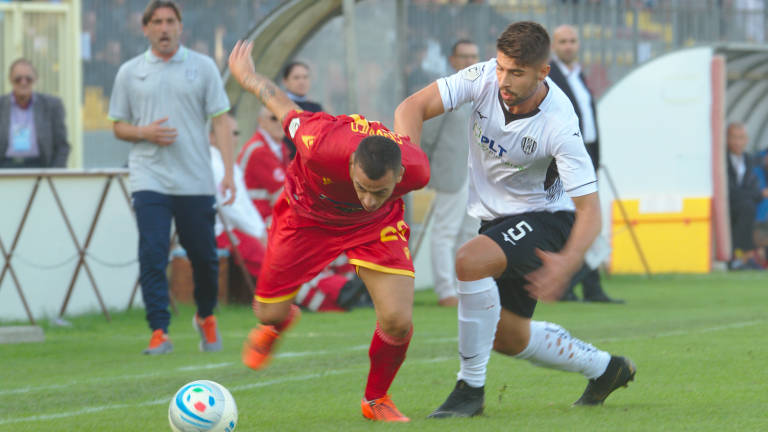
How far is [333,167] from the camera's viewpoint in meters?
5.47

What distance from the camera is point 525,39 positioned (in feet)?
17.4

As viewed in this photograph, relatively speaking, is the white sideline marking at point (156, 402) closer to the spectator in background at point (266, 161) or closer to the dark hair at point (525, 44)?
the dark hair at point (525, 44)

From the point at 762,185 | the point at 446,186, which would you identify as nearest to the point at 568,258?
the point at 446,186

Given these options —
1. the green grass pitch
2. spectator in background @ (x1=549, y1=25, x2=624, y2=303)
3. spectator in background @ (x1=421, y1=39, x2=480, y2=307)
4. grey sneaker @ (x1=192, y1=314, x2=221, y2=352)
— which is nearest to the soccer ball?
the green grass pitch

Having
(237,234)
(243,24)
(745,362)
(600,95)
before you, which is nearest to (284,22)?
(243,24)

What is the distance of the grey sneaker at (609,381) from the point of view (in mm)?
5957

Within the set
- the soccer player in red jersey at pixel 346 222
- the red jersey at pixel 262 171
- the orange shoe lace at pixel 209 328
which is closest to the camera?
the soccer player in red jersey at pixel 346 222

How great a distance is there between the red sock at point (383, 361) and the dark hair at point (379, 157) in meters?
0.97

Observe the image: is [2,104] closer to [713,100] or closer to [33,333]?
[33,333]

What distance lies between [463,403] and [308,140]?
1416 mm

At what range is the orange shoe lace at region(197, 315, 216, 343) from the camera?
28.8 feet

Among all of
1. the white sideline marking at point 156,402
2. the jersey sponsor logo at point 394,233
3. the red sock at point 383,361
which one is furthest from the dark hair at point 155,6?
the red sock at point 383,361

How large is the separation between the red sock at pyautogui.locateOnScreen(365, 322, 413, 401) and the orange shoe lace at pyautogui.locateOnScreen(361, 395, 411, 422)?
0.02 meters

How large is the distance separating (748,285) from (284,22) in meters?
6.11
